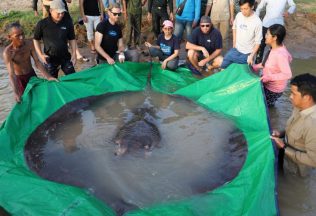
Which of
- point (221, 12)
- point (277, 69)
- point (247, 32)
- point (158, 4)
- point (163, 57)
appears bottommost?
point (163, 57)

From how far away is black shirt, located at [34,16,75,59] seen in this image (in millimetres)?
5234

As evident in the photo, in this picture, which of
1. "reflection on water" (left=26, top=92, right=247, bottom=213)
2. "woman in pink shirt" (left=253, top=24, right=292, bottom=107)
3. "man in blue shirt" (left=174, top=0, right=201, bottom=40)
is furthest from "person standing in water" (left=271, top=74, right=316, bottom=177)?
"man in blue shirt" (left=174, top=0, right=201, bottom=40)

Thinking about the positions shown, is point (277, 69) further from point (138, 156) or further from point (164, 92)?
point (138, 156)

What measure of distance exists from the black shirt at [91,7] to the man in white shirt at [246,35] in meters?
3.22

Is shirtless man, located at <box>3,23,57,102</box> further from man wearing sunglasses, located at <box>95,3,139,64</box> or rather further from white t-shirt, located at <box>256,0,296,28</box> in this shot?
white t-shirt, located at <box>256,0,296,28</box>

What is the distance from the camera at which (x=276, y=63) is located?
501 centimetres

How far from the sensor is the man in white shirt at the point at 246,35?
5730mm

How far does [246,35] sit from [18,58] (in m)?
3.83

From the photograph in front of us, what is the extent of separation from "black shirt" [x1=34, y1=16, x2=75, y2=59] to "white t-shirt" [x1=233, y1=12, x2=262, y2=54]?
9.86 feet

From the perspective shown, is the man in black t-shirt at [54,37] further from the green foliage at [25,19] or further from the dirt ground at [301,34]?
the dirt ground at [301,34]

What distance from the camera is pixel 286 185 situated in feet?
12.5

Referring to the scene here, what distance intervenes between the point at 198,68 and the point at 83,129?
2940 mm

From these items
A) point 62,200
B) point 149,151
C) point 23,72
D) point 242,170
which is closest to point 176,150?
point 149,151

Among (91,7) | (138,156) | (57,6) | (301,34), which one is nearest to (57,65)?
(57,6)
